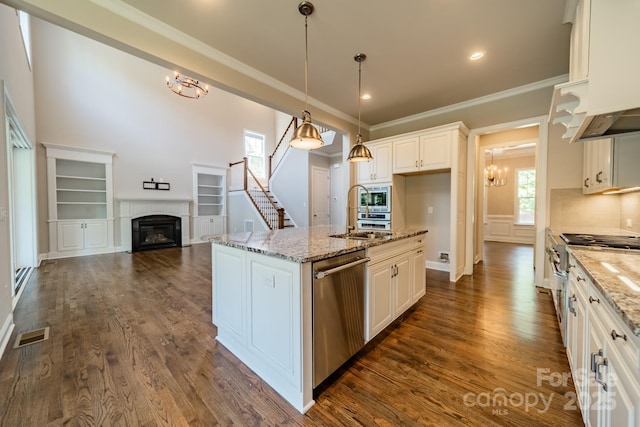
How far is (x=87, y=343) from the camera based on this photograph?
2193mm

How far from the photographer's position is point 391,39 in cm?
271

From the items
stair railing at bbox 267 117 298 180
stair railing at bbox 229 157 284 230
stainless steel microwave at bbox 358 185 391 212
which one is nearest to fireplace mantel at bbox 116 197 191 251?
stair railing at bbox 229 157 284 230

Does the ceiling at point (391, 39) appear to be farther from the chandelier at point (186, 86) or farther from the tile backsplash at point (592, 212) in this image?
the chandelier at point (186, 86)

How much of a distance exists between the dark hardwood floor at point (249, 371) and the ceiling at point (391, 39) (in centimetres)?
297

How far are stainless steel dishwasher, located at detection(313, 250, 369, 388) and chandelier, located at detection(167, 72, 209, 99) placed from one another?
5.25 m

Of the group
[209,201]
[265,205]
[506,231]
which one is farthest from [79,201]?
[506,231]

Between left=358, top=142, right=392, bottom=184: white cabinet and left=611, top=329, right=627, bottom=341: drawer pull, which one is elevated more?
left=358, top=142, right=392, bottom=184: white cabinet

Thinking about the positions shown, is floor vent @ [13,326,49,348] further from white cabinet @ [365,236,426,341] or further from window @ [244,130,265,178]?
window @ [244,130,265,178]

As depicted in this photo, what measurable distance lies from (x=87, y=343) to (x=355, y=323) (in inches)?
92.0

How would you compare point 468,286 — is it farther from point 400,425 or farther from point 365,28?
point 365,28

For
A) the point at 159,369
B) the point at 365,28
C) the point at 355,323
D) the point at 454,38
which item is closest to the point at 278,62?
the point at 365,28

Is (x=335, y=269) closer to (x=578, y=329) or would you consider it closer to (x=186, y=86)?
(x=578, y=329)

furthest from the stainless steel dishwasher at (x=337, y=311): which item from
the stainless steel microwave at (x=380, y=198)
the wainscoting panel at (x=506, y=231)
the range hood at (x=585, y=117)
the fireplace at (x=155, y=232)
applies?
the wainscoting panel at (x=506, y=231)

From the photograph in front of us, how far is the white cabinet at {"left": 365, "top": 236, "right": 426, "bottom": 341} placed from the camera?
2.09m
